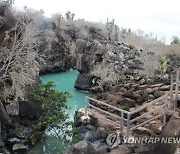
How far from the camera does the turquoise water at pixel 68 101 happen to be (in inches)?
444

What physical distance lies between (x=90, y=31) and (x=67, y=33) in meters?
2.81

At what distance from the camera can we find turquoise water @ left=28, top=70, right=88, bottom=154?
444 inches

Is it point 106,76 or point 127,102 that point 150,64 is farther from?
point 127,102

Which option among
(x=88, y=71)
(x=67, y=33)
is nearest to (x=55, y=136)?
(x=88, y=71)

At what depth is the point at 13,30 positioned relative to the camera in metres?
13.7

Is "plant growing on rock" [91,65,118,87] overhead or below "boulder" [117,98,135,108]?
below

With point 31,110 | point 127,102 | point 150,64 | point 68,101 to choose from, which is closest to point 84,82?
point 68,101

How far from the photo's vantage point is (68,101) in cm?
1992

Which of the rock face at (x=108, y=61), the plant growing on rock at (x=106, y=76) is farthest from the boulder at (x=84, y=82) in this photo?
the plant growing on rock at (x=106, y=76)

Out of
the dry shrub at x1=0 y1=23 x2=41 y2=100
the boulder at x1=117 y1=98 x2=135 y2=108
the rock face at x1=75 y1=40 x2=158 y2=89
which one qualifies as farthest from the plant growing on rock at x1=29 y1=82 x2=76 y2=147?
the rock face at x1=75 y1=40 x2=158 y2=89

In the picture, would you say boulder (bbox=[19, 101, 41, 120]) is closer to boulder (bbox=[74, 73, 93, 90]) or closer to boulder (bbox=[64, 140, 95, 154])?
boulder (bbox=[64, 140, 95, 154])

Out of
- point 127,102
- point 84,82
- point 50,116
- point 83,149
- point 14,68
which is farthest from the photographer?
point 84,82

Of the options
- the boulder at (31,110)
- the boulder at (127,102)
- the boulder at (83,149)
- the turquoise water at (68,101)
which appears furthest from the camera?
the boulder at (31,110)

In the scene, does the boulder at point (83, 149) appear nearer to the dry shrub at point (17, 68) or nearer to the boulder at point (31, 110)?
the dry shrub at point (17, 68)
